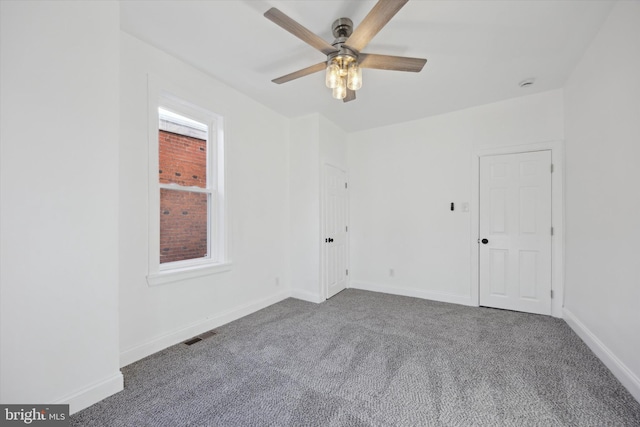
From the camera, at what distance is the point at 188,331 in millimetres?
2594

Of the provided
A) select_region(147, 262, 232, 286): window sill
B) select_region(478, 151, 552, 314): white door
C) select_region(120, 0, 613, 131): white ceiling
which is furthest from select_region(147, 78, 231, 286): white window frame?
select_region(478, 151, 552, 314): white door

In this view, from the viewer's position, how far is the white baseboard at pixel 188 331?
217 centimetres

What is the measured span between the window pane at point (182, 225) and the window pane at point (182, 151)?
153 millimetres

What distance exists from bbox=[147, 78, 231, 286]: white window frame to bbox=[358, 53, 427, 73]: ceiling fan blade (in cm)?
180

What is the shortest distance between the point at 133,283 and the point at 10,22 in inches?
71.5

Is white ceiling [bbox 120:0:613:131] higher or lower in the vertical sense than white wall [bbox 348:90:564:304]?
higher

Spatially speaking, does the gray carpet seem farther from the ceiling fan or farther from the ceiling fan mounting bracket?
the ceiling fan mounting bracket

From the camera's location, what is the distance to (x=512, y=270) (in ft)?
11.0

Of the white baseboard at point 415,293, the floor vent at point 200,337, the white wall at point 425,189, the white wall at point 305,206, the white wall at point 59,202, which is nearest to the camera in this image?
the white wall at point 59,202

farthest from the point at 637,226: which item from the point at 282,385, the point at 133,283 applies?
the point at 133,283

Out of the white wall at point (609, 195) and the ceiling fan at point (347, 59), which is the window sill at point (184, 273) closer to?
the ceiling fan at point (347, 59)

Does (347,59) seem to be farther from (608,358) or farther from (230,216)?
(608,358)

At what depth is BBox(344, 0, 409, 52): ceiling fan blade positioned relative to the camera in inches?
55.4

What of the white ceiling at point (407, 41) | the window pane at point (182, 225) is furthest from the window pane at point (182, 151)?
the white ceiling at point (407, 41)
